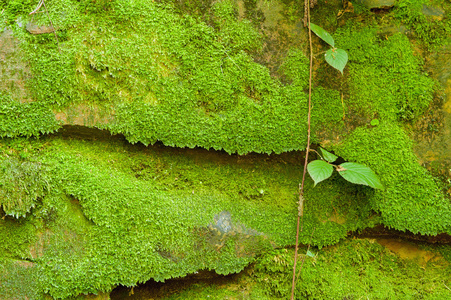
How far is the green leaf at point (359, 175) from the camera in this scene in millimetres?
2111

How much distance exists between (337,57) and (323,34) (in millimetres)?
194

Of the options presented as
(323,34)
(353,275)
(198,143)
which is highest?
(323,34)

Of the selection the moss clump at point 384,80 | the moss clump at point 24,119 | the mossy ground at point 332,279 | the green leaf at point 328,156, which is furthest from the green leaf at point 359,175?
the moss clump at point 24,119

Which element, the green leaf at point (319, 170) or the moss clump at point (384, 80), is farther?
the moss clump at point (384, 80)

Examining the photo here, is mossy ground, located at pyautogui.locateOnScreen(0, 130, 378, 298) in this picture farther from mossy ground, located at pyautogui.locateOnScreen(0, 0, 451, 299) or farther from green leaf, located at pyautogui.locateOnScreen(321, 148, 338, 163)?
green leaf, located at pyautogui.locateOnScreen(321, 148, 338, 163)

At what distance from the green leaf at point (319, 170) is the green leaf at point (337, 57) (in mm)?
655

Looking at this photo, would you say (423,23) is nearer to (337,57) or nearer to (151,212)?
(337,57)

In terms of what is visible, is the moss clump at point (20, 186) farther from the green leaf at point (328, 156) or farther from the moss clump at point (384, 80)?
the moss clump at point (384, 80)

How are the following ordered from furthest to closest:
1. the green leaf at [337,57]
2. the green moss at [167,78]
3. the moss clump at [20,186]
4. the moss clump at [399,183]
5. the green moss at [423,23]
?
the green moss at [423,23], the moss clump at [399,183], the green leaf at [337,57], the green moss at [167,78], the moss clump at [20,186]

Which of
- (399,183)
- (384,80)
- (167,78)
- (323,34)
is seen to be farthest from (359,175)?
(167,78)

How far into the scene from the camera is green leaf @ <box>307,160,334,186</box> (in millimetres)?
1988

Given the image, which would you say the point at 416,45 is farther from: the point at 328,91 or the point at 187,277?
the point at 187,277

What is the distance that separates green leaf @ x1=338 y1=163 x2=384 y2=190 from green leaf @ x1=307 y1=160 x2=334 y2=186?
13cm

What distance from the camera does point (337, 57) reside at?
2197 millimetres
